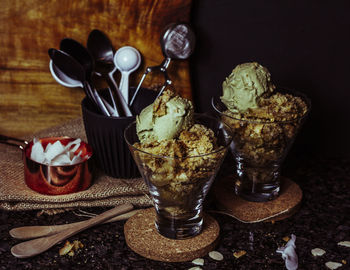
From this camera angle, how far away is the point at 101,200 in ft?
3.61

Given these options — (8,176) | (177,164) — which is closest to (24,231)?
(8,176)

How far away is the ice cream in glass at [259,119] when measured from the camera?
1.04 meters

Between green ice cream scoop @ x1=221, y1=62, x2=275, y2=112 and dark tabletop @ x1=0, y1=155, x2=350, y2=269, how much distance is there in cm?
23

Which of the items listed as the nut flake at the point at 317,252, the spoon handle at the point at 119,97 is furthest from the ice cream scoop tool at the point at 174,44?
the nut flake at the point at 317,252

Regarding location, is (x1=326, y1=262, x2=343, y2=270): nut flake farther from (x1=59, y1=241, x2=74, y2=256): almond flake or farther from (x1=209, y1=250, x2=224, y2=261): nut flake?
(x1=59, y1=241, x2=74, y2=256): almond flake

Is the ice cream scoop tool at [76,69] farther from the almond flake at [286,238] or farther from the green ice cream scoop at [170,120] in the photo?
the almond flake at [286,238]

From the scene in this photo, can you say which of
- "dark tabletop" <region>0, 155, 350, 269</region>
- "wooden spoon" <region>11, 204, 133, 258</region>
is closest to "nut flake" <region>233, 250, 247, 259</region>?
"dark tabletop" <region>0, 155, 350, 269</region>

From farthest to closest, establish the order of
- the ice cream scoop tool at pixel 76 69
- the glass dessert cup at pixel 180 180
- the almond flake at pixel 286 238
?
the ice cream scoop tool at pixel 76 69
the almond flake at pixel 286 238
the glass dessert cup at pixel 180 180

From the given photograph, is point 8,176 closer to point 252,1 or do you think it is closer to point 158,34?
point 158,34

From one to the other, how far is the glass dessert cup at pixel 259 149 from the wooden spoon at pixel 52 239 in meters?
Result: 0.26

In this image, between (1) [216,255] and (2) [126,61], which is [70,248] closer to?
(1) [216,255]

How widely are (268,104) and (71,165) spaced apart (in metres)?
0.41

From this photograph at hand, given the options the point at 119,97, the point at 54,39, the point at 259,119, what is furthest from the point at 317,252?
the point at 54,39

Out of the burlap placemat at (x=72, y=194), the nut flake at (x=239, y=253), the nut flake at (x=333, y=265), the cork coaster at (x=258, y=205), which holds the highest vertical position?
the burlap placemat at (x=72, y=194)
